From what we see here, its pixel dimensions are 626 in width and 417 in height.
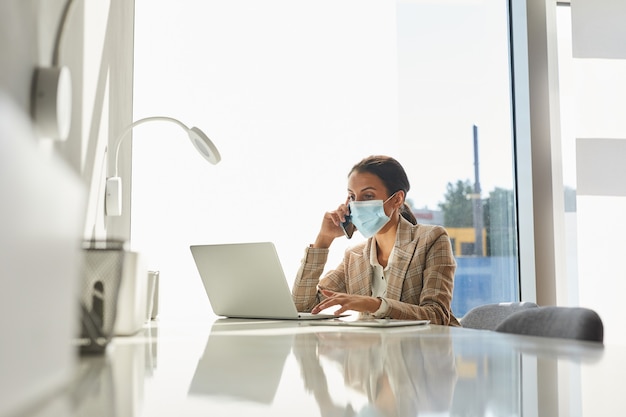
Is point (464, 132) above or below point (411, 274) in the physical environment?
above

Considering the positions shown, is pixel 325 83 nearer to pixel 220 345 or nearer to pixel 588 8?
pixel 588 8

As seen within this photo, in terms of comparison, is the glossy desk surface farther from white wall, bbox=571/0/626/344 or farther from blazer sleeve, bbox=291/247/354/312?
white wall, bbox=571/0/626/344

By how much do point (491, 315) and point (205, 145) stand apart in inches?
39.3

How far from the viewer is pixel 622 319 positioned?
3.97 m

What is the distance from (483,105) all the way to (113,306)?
3530 millimetres

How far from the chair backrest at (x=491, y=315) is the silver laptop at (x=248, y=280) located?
1.43 feet

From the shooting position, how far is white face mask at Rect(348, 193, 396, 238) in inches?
107

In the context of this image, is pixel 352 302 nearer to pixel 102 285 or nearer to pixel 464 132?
pixel 102 285

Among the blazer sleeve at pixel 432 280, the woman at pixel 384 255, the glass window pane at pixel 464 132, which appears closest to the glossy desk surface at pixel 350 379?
the blazer sleeve at pixel 432 280

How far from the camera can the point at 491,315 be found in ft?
7.39

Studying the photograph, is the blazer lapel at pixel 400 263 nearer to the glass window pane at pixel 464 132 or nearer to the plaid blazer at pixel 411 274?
the plaid blazer at pixel 411 274

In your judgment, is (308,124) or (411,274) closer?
(411,274)

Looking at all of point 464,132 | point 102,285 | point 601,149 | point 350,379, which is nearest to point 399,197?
point 464,132

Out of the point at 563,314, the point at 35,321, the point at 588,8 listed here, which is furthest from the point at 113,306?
the point at 588,8
